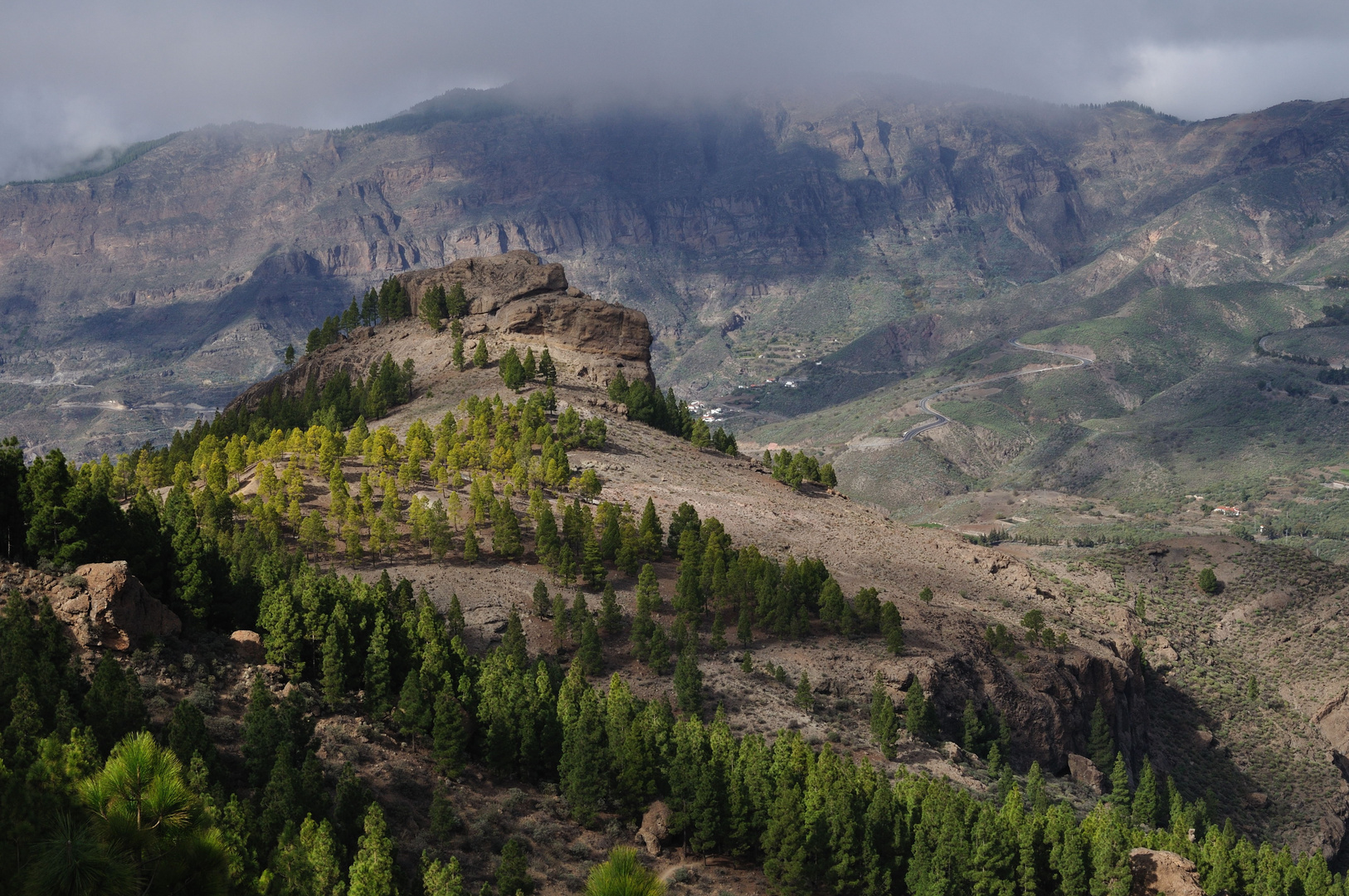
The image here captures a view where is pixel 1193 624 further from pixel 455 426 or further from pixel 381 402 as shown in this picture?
pixel 381 402

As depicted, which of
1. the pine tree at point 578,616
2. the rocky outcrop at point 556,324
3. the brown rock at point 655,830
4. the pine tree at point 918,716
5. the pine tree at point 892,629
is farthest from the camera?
the rocky outcrop at point 556,324

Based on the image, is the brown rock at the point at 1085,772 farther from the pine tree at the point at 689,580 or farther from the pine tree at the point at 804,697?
the pine tree at the point at 689,580

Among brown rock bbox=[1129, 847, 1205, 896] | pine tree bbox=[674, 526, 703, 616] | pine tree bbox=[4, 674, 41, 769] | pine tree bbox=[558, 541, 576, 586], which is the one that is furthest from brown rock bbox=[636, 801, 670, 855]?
pine tree bbox=[558, 541, 576, 586]

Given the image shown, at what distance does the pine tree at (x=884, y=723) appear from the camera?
223 feet

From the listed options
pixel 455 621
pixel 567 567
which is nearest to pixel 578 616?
pixel 455 621

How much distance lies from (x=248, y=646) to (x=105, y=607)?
889 cm

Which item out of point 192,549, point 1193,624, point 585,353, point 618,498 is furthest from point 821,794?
point 585,353

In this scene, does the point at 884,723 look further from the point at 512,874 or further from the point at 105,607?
the point at 105,607

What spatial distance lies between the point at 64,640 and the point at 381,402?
85.9m

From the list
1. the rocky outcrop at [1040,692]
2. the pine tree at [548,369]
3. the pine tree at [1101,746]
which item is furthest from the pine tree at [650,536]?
the pine tree at [548,369]

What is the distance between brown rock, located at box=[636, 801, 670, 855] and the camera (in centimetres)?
5147

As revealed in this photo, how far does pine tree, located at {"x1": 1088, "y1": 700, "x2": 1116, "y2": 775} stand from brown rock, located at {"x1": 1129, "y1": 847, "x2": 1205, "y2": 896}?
3283 centimetres

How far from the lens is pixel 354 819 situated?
132 ft

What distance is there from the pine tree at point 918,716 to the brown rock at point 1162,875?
64.8 ft
